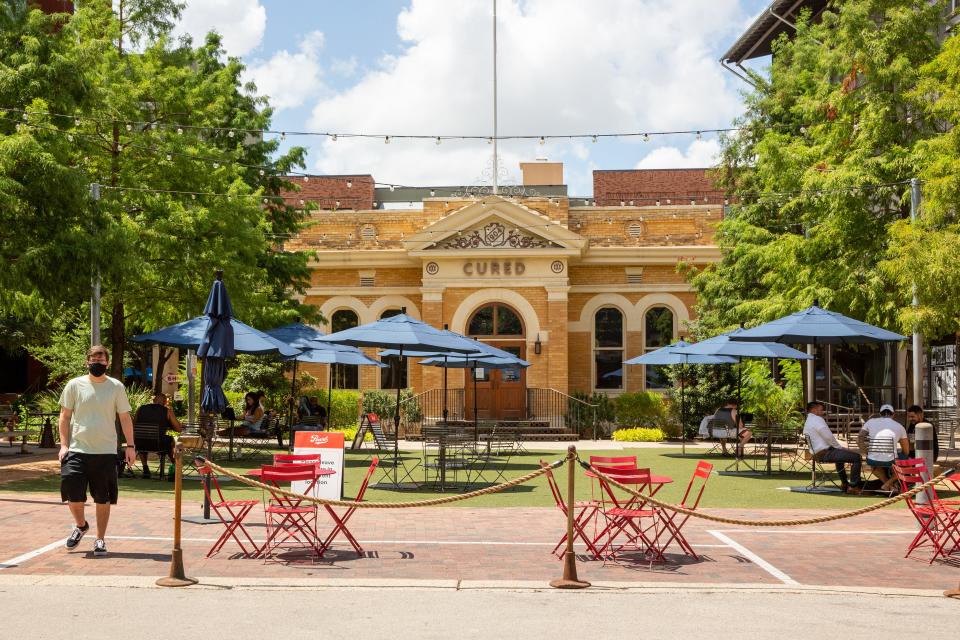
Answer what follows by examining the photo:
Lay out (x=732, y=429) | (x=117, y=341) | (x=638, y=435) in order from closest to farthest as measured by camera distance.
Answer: (x=732, y=429), (x=117, y=341), (x=638, y=435)

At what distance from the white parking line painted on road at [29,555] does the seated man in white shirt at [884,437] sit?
1060 cm

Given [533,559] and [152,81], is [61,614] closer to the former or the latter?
[533,559]

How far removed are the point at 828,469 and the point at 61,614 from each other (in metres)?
15.2

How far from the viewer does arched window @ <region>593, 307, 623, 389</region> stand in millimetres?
31734

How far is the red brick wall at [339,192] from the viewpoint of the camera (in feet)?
145

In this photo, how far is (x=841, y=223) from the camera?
64.2 ft

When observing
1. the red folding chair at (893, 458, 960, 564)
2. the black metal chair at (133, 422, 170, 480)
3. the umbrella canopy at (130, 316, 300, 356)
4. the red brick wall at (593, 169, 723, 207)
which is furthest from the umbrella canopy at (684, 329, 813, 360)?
the red brick wall at (593, 169, 723, 207)

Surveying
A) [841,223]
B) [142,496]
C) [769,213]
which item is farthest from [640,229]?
[142,496]

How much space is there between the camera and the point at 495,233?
99.5ft

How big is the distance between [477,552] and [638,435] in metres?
19.4

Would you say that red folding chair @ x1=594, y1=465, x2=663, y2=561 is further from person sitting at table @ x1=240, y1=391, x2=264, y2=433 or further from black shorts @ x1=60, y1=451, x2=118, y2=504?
person sitting at table @ x1=240, y1=391, x2=264, y2=433

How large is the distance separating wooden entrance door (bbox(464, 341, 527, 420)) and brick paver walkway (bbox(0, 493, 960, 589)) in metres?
18.0

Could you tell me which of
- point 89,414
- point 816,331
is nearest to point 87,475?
point 89,414

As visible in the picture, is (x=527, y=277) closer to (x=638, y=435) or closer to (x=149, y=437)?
(x=638, y=435)
